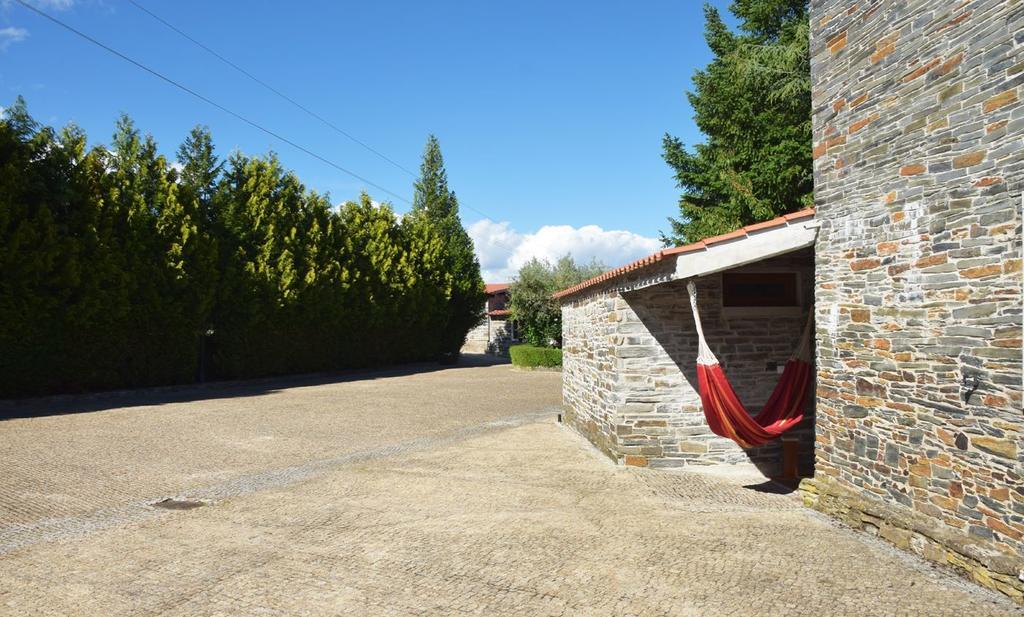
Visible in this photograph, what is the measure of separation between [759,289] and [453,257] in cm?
2332

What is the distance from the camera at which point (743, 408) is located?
7156 mm

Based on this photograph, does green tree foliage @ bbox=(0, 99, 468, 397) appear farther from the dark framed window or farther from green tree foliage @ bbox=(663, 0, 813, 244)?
the dark framed window

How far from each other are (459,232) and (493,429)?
2679 cm

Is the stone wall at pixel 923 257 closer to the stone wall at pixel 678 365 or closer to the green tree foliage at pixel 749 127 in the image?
the stone wall at pixel 678 365

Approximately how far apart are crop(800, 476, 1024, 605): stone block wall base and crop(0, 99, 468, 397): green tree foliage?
15170 millimetres

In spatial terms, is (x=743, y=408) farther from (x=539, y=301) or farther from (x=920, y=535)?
(x=539, y=301)

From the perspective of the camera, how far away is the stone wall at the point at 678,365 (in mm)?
8430

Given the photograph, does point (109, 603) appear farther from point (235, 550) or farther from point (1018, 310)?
point (1018, 310)

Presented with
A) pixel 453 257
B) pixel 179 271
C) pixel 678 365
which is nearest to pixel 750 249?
pixel 678 365

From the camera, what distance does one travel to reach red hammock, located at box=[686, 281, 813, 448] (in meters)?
6.95

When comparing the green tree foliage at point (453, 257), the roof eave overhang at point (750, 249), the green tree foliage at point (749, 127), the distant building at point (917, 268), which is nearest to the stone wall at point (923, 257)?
the distant building at point (917, 268)

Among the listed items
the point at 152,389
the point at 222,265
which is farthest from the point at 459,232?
the point at 152,389

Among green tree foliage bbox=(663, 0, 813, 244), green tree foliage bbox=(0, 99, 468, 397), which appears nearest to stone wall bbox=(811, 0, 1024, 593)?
green tree foliage bbox=(663, 0, 813, 244)

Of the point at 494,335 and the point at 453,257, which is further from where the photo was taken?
the point at 494,335
